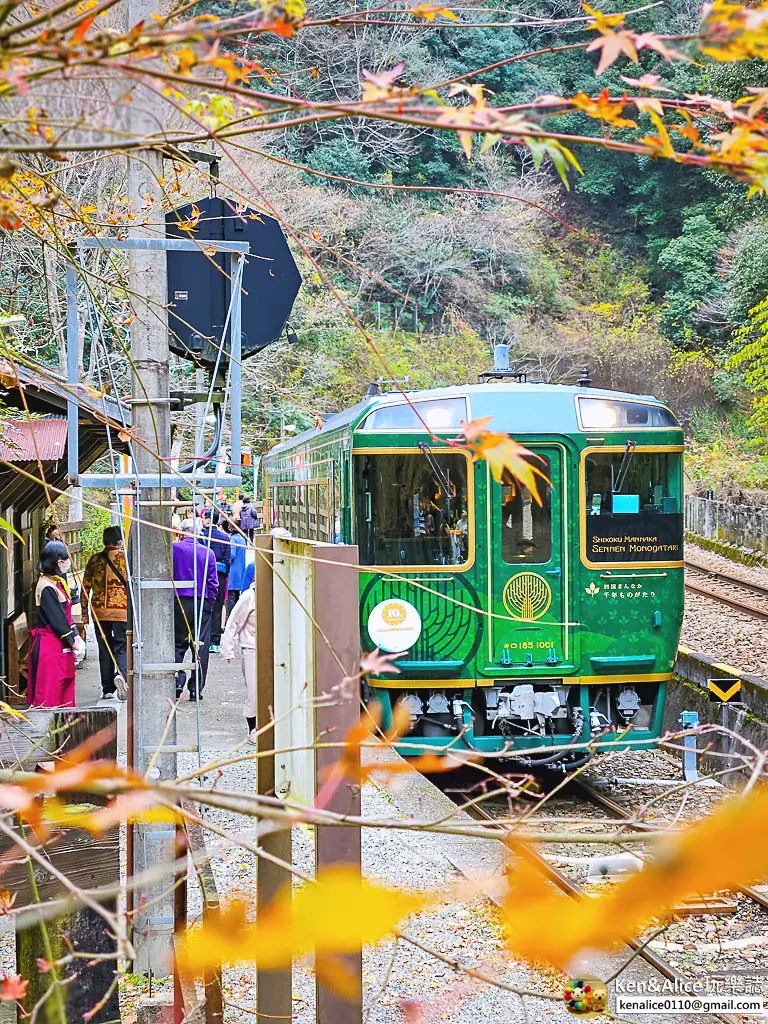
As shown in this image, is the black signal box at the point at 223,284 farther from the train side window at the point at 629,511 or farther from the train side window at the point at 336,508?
the train side window at the point at 629,511

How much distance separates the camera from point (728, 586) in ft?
66.6

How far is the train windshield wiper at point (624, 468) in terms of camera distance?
321 inches

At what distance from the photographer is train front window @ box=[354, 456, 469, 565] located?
26.5ft

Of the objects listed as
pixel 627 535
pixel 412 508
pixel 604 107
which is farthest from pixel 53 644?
pixel 604 107

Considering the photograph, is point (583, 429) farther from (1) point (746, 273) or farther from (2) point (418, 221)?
(2) point (418, 221)

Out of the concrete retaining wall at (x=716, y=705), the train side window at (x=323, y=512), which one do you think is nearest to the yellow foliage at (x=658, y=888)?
the concrete retaining wall at (x=716, y=705)

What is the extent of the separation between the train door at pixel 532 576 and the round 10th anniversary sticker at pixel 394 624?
0.57 meters

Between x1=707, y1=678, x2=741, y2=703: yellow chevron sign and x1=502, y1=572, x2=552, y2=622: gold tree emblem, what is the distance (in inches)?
97.4

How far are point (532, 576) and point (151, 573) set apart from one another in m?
4.30

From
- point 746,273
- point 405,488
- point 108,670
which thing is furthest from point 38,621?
point 746,273

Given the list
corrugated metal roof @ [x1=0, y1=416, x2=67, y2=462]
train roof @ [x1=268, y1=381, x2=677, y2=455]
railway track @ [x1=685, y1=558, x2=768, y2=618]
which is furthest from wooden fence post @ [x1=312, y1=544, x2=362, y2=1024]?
railway track @ [x1=685, y1=558, x2=768, y2=618]

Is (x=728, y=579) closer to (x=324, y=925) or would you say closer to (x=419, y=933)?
Answer: (x=419, y=933)

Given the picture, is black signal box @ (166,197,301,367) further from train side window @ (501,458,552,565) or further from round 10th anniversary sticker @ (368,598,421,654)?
train side window @ (501,458,552,565)

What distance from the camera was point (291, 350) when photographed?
23719 mm
